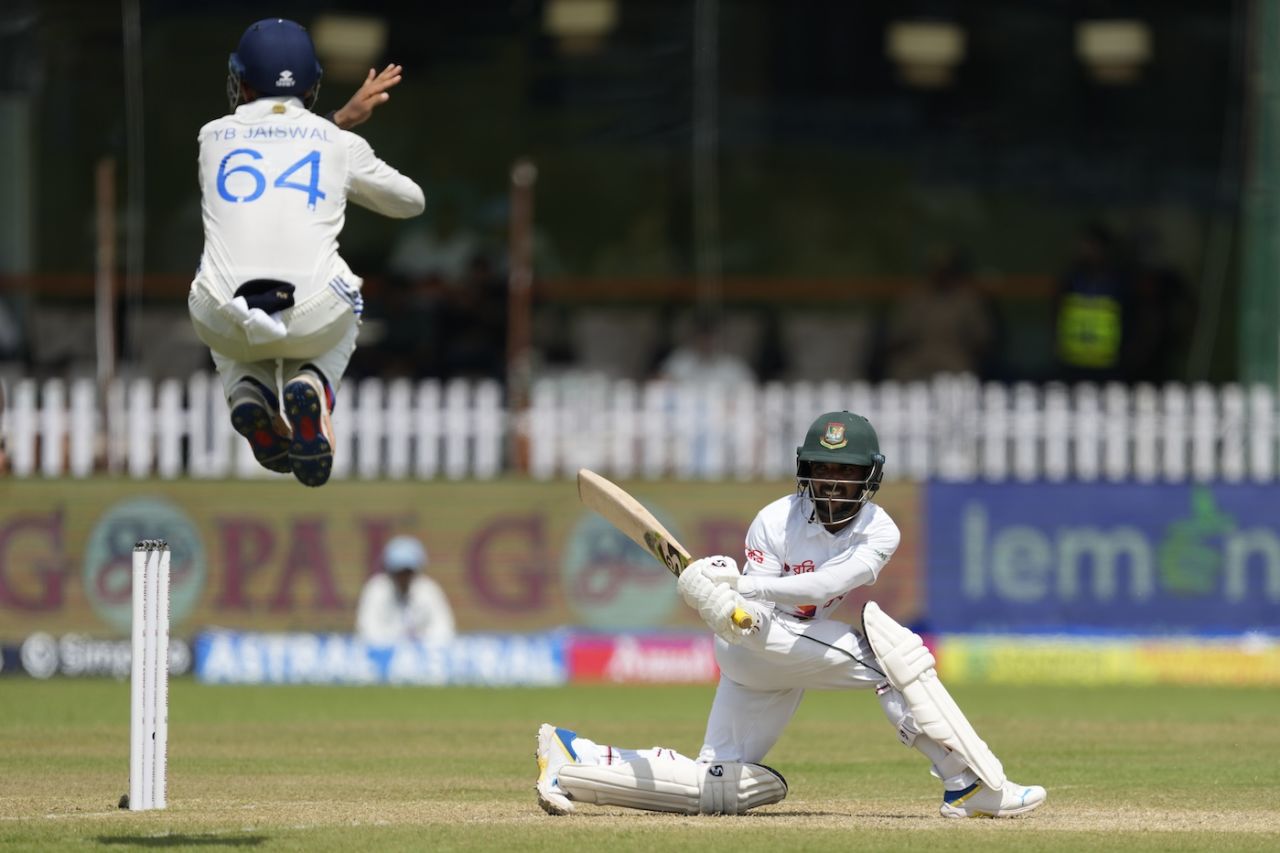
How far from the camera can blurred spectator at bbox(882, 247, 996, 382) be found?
18141 millimetres

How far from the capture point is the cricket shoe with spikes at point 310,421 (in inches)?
301

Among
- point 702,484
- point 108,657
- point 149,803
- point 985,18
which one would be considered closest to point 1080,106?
point 985,18

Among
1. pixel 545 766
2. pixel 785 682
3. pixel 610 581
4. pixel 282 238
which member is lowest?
pixel 610 581

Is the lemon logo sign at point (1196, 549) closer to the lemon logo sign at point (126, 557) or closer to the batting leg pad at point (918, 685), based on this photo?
the lemon logo sign at point (126, 557)

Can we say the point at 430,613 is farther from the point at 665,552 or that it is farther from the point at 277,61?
the point at 277,61

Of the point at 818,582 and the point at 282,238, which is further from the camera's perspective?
the point at 818,582

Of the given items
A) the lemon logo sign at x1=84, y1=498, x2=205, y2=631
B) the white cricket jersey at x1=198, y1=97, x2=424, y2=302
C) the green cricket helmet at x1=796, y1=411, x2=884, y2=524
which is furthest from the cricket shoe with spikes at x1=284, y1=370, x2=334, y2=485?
the lemon logo sign at x1=84, y1=498, x2=205, y2=631

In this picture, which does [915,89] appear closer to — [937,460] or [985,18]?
[985,18]

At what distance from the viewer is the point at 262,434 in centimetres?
784

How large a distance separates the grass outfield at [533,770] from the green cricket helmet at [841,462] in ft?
3.61

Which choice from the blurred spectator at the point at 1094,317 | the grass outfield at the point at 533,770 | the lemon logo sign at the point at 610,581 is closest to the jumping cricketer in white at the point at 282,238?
the grass outfield at the point at 533,770

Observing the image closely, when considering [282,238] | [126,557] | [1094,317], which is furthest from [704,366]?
[282,238]

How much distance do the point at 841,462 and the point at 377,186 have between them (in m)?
1.86

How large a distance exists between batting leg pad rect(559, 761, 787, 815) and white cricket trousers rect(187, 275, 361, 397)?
1651 mm
